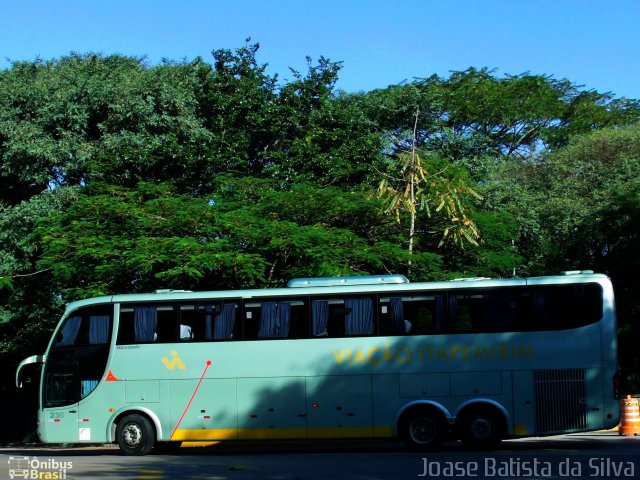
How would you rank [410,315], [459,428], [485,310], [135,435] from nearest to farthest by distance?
[485,310] < [459,428] < [410,315] < [135,435]

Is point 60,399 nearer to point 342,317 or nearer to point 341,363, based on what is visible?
point 341,363

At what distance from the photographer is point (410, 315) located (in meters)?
17.3

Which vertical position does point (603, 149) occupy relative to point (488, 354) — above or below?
above

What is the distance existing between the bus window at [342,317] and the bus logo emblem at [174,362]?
108 inches

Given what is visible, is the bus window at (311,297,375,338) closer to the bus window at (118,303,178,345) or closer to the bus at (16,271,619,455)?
the bus at (16,271,619,455)

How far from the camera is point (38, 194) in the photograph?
1251 inches

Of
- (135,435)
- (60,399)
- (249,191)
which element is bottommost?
(135,435)

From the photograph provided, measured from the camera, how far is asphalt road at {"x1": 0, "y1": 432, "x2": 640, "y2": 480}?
40.8ft

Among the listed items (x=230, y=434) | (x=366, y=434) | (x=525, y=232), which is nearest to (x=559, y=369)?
(x=366, y=434)

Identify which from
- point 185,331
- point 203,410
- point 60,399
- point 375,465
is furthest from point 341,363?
point 60,399

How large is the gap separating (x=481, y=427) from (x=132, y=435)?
700cm

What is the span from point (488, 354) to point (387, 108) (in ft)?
84.3

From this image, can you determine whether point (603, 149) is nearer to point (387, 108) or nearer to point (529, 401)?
point (387, 108)

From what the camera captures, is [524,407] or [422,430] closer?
[524,407]
